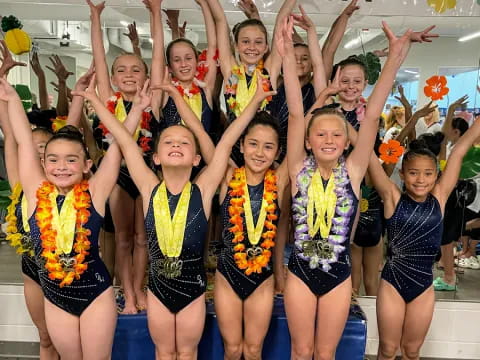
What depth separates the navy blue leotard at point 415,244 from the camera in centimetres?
244


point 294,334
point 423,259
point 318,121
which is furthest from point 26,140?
point 423,259

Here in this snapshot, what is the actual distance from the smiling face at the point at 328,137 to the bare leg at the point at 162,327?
107cm

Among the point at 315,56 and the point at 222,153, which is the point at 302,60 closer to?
the point at 315,56

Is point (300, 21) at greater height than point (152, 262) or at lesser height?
greater

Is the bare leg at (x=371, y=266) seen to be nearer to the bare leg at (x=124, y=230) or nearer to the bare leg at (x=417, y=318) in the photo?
the bare leg at (x=417, y=318)

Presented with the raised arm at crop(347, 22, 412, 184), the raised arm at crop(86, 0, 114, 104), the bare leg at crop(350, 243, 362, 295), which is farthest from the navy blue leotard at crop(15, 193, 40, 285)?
the bare leg at crop(350, 243, 362, 295)

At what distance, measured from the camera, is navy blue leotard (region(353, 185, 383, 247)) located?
3.27 meters

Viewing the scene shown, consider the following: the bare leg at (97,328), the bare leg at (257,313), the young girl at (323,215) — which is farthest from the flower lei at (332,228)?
the bare leg at (97,328)

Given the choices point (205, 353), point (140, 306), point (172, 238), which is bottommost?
point (205, 353)

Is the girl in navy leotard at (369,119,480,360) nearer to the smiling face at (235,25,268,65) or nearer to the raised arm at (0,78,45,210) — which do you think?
the smiling face at (235,25,268,65)

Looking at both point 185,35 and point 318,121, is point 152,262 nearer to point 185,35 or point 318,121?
point 318,121

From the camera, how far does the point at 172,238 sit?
7.32ft

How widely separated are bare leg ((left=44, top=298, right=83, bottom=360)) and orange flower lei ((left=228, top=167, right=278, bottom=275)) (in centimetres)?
83

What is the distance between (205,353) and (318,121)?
4.90 feet
